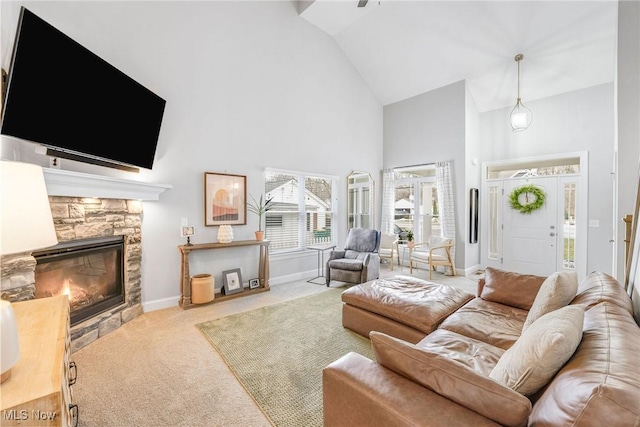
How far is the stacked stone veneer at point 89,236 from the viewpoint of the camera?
203 cm

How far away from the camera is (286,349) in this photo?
249cm

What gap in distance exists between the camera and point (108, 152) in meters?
2.66

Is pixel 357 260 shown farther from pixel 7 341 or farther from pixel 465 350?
pixel 7 341

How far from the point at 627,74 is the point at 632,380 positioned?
3632mm

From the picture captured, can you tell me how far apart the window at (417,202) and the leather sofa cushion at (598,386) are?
4957 mm

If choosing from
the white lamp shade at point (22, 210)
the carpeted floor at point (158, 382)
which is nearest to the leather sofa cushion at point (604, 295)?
the carpeted floor at point (158, 382)

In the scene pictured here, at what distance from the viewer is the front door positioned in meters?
5.01

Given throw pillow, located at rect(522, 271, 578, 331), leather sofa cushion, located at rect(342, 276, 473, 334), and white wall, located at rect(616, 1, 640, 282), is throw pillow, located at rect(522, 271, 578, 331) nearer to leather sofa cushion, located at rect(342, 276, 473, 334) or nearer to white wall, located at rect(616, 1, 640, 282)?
leather sofa cushion, located at rect(342, 276, 473, 334)

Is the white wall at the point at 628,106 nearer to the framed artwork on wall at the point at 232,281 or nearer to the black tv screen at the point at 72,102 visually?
the framed artwork on wall at the point at 232,281

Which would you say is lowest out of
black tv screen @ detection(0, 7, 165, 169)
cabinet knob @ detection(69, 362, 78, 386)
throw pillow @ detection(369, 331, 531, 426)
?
cabinet knob @ detection(69, 362, 78, 386)

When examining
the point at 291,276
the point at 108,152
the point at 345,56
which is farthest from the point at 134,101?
the point at 345,56

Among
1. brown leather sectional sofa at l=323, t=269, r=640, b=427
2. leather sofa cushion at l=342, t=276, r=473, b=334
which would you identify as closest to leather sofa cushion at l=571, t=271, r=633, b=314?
brown leather sectional sofa at l=323, t=269, r=640, b=427

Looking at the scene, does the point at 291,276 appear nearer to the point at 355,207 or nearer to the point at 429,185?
the point at 355,207

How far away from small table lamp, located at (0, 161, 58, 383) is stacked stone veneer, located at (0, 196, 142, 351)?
4.63ft
